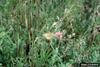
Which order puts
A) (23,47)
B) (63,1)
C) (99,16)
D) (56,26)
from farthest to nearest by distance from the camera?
(63,1)
(99,16)
(56,26)
(23,47)

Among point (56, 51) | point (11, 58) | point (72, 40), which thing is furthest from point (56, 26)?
point (11, 58)

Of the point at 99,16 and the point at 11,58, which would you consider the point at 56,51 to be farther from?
the point at 99,16

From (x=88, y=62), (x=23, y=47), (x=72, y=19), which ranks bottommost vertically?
(x=88, y=62)

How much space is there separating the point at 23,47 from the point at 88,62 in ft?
1.95

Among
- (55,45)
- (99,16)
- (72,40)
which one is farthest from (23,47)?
(99,16)

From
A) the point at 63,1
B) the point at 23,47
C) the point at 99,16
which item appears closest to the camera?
the point at 23,47

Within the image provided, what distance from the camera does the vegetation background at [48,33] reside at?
2.32 metres

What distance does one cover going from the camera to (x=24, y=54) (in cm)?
239

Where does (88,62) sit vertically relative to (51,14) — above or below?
below

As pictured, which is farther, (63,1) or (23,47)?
(63,1)

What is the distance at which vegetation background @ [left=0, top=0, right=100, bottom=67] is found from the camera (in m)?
2.32

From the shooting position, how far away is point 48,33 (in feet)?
8.02

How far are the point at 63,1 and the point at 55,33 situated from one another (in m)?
0.86

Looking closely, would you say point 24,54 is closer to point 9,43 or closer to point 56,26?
point 9,43
